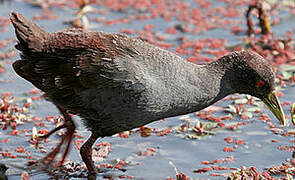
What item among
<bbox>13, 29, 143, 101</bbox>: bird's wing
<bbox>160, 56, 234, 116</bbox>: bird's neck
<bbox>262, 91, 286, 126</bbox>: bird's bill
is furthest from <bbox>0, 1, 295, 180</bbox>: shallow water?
<bbox>13, 29, 143, 101</bbox>: bird's wing

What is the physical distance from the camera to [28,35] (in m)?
5.48

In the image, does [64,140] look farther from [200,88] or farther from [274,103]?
[274,103]

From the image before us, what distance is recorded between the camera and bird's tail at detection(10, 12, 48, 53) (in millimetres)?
5426

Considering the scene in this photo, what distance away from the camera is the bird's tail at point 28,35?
17.8 feet

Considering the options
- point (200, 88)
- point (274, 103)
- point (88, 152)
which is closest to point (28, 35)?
point (88, 152)

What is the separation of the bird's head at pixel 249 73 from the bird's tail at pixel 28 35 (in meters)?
1.70

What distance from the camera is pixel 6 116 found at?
6742mm

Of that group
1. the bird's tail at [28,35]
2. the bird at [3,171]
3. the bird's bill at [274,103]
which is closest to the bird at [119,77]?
the bird's tail at [28,35]

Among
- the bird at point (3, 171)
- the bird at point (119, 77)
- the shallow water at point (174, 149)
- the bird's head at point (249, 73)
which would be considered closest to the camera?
the bird at point (119, 77)

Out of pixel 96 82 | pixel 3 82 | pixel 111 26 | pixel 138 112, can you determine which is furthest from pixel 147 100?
pixel 111 26

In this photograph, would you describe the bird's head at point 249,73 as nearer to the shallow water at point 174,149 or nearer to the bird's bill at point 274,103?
the bird's bill at point 274,103

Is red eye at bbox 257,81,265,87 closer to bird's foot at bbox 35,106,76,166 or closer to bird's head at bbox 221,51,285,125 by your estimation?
bird's head at bbox 221,51,285,125

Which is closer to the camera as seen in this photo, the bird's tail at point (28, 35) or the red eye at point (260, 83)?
the bird's tail at point (28, 35)

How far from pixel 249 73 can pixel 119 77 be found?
1.23 m
